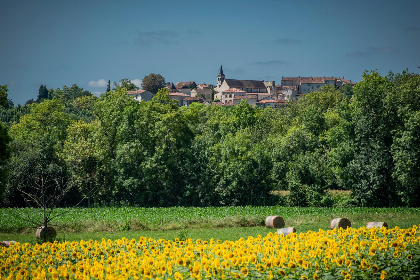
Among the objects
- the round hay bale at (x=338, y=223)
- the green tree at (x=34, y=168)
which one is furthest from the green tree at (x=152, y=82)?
the round hay bale at (x=338, y=223)

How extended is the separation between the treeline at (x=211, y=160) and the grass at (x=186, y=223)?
6.73m

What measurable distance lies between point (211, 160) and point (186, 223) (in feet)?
67.3

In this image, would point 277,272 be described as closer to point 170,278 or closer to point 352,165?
point 170,278

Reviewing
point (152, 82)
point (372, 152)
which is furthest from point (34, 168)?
point (152, 82)

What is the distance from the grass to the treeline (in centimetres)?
673

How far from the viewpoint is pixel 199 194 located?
50938mm

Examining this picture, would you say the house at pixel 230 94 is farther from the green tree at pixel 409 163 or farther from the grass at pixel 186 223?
the grass at pixel 186 223

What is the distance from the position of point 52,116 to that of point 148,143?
25.3 metres

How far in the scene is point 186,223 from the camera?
32219 millimetres

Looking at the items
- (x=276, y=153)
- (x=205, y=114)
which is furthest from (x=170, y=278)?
(x=205, y=114)

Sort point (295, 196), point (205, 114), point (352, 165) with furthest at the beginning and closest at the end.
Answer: point (205, 114) → point (295, 196) → point (352, 165)

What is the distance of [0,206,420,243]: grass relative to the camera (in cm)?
2766

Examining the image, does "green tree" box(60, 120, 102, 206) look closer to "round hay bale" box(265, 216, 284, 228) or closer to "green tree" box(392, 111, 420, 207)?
"round hay bale" box(265, 216, 284, 228)

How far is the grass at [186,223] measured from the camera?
27656mm
